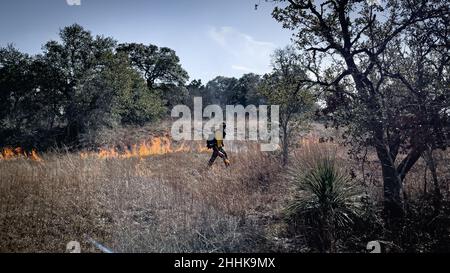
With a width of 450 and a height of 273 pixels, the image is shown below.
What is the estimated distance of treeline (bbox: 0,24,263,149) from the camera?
26375 mm

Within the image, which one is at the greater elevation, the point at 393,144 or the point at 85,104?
the point at 85,104

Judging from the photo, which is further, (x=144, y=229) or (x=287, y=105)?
(x=287, y=105)

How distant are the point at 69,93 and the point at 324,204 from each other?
89.2 ft

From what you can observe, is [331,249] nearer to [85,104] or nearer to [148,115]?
[85,104]

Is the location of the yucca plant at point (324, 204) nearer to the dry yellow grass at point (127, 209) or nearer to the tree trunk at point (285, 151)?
the dry yellow grass at point (127, 209)

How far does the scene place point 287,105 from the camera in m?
13.2

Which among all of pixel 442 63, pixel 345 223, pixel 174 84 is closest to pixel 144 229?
pixel 345 223

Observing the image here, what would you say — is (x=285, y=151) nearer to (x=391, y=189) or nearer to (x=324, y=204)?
(x=391, y=189)

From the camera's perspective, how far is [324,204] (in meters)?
6.43

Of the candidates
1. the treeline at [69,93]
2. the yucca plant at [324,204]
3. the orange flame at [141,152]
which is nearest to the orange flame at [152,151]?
the orange flame at [141,152]

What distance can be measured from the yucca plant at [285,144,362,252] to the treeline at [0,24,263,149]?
19.2 meters

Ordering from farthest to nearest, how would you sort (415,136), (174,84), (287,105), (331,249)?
(174,84) < (287,105) < (415,136) < (331,249)
